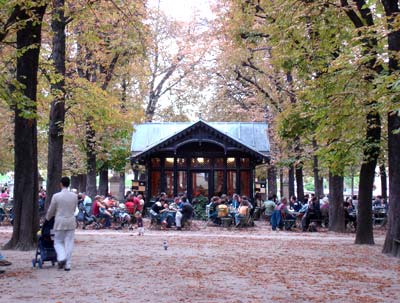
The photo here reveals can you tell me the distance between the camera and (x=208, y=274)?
37.2 ft

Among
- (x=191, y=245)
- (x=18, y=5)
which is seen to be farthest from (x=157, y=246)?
(x=18, y=5)

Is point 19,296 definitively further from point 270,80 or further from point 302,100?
point 270,80

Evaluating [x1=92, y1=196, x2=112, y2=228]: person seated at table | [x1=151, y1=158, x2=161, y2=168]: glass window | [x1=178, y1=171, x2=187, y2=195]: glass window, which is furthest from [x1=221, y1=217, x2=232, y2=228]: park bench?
[x1=151, y1=158, x2=161, y2=168]: glass window

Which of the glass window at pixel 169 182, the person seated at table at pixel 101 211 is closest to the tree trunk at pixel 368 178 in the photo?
the person seated at table at pixel 101 211

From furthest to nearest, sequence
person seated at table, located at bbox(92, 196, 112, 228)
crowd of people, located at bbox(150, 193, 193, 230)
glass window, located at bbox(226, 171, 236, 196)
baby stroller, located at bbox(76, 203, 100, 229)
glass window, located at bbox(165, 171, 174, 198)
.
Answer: glass window, located at bbox(165, 171, 174, 198) → glass window, located at bbox(226, 171, 236, 196) → crowd of people, located at bbox(150, 193, 193, 230) → person seated at table, located at bbox(92, 196, 112, 228) → baby stroller, located at bbox(76, 203, 100, 229)

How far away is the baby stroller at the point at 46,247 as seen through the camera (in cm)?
1189

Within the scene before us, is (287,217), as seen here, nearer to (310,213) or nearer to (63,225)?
(310,213)

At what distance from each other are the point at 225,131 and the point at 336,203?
1159 cm

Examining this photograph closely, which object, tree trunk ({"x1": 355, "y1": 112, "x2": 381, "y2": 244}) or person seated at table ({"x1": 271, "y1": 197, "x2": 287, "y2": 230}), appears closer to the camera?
tree trunk ({"x1": 355, "y1": 112, "x2": 381, "y2": 244})

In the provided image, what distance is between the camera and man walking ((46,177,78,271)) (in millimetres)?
11500

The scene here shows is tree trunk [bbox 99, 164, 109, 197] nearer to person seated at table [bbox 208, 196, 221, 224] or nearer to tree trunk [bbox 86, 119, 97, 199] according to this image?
tree trunk [bbox 86, 119, 97, 199]

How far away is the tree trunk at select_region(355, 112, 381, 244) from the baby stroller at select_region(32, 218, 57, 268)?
955 centimetres

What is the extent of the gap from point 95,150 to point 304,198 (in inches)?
474

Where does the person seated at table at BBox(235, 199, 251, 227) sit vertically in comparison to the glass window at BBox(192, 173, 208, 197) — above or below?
below
